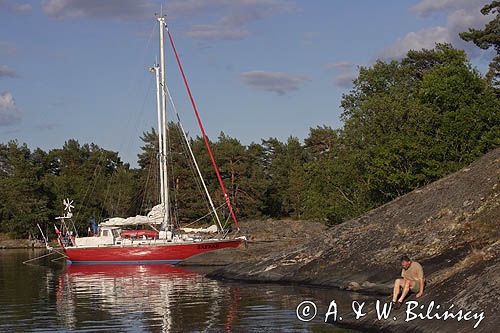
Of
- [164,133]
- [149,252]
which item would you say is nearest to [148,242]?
[149,252]

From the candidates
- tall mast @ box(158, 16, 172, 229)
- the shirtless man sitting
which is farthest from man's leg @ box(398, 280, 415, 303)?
tall mast @ box(158, 16, 172, 229)

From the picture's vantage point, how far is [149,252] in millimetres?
58438

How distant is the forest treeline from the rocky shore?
44.4 feet

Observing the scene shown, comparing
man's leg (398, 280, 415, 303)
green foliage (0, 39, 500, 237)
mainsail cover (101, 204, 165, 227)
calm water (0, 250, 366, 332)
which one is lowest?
calm water (0, 250, 366, 332)

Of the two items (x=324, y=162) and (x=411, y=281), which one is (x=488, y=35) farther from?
(x=411, y=281)

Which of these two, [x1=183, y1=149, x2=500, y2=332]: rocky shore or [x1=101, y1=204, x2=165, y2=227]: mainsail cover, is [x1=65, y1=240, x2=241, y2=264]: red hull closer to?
[x1=101, y1=204, x2=165, y2=227]: mainsail cover

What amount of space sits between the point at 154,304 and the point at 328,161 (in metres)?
34.7

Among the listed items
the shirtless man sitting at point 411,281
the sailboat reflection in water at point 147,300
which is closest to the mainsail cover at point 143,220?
the sailboat reflection in water at point 147,300

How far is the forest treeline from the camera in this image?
52.8 meters

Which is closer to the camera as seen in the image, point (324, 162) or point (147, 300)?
point (147, 300)

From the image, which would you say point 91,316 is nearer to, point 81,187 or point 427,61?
point 427,61

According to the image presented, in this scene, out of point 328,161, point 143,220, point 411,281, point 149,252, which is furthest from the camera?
point 328,161

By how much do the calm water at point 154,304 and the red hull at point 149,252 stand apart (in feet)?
24.0

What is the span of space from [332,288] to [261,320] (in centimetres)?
851
